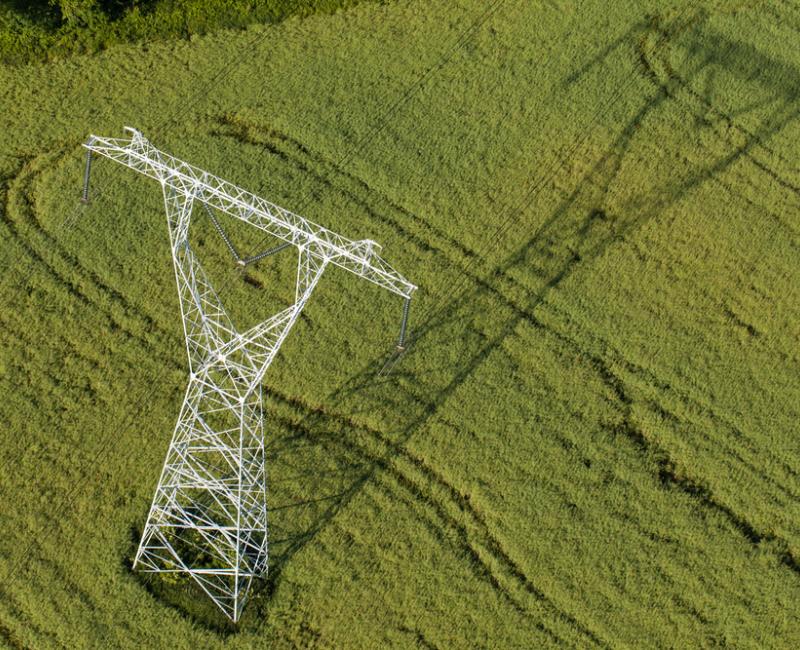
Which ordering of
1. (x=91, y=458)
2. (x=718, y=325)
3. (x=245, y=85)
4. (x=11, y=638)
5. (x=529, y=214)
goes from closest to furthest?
(x=11, y=638), (x=91, y=458), (x=718, y=325), (x=529, y=214), (x=245, y=85)

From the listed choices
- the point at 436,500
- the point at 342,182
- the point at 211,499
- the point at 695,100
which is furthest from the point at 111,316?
the point at 695,100

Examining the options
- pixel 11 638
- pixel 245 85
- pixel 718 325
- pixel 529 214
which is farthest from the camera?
pixel 245 85

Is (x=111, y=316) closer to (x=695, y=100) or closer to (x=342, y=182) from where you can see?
(x=342, y=182)

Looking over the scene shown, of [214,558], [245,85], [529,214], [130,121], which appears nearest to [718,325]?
[529,214]

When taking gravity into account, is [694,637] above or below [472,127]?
below

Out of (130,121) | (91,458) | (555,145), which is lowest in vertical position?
(91,458)

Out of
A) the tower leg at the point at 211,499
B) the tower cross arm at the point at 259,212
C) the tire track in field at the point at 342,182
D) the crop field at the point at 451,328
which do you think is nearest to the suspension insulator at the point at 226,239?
the crop field at the point at 451,328

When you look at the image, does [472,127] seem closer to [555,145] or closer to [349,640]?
[555,145]
